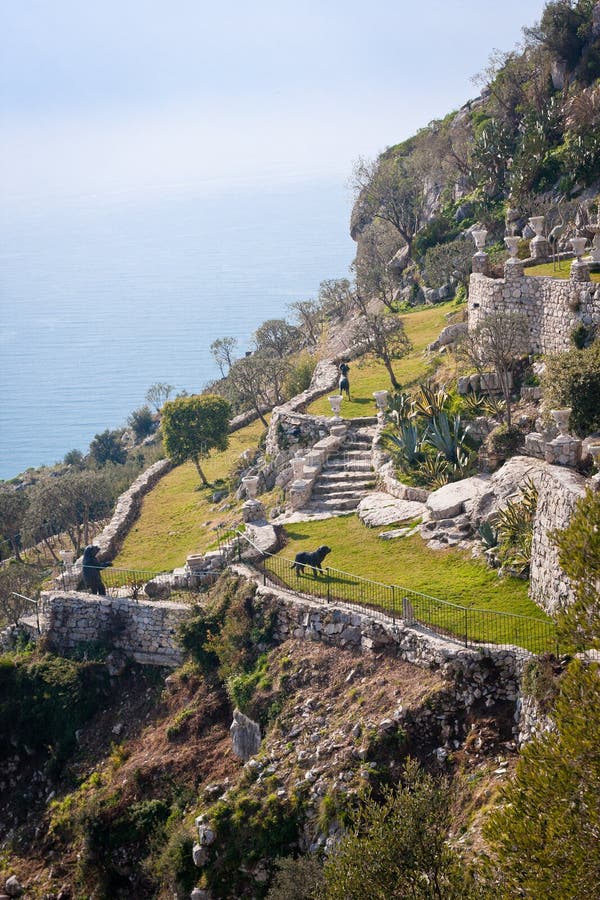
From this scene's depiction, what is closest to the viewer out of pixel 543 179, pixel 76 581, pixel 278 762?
pixel 278 762

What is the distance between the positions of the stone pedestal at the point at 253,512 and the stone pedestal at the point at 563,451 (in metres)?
9.48

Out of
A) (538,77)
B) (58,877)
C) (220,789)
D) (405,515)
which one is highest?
(538,77)

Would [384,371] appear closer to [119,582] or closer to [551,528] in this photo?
[119,582]

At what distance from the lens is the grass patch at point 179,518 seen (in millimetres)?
30297

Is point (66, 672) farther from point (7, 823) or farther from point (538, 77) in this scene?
point (538, 77)

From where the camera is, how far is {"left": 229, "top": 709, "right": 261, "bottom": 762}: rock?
2084cm

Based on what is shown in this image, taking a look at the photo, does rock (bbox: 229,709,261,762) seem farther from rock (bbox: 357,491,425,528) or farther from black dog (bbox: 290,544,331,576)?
rock (bbox: 357,491,425,528)

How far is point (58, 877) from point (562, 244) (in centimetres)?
2666

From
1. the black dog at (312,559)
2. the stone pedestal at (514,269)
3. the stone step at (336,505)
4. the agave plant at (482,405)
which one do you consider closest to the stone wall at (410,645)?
the black dog at (312,559)

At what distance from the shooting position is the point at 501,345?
28641 mm

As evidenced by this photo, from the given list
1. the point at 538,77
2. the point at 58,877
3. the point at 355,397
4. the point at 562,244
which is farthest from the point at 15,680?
the point at 538,77

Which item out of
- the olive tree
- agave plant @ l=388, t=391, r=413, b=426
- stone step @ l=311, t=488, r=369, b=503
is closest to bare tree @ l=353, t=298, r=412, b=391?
agave plant @ l=388, t=391, r=413, b=426

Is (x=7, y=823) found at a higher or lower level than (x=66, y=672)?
lower

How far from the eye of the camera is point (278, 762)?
19.6 meters
